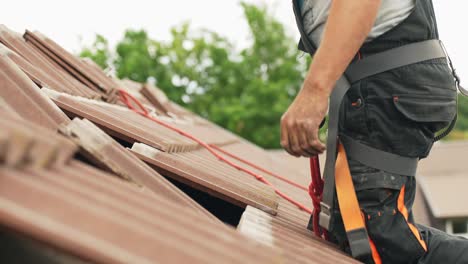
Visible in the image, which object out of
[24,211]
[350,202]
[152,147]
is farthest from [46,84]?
[24,211]

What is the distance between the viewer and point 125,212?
102 cm

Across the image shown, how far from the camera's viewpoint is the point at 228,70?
32.4 m

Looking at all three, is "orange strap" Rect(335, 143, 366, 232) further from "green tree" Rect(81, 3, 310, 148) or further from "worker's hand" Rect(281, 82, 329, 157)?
"green tree" Rect(81, 3, 310, 148)

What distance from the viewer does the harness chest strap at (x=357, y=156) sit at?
190cm

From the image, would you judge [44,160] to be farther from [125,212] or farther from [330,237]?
[330,237]

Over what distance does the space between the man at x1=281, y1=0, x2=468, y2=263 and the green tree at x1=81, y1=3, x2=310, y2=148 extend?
25936 millimetres

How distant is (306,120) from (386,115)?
0.26 metres

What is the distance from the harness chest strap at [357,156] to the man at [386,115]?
17mm

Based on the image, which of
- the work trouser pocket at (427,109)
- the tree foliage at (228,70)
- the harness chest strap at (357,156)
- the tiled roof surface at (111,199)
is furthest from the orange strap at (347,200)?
the tree foliage at (228,70)

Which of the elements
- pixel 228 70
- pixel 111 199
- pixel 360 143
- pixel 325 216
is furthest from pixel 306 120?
pixel 228 70

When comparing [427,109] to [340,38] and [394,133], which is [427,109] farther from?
[340,38]

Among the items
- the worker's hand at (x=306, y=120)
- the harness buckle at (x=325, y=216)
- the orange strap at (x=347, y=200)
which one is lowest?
the harness buckle at (x=325, y=216)

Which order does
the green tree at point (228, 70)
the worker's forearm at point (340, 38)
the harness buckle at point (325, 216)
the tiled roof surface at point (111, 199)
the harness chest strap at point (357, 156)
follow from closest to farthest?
the tiled roof surface at point (111, 199) → the worker's forearm at point (340, 38) → the harness chest strap at point (357, 156) → the harness buckle at point (325, 216) → the green tree at point (228, 70)

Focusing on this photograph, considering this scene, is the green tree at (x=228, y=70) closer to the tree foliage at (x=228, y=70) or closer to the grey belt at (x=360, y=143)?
the tree foliage at (x=228, y=70)
